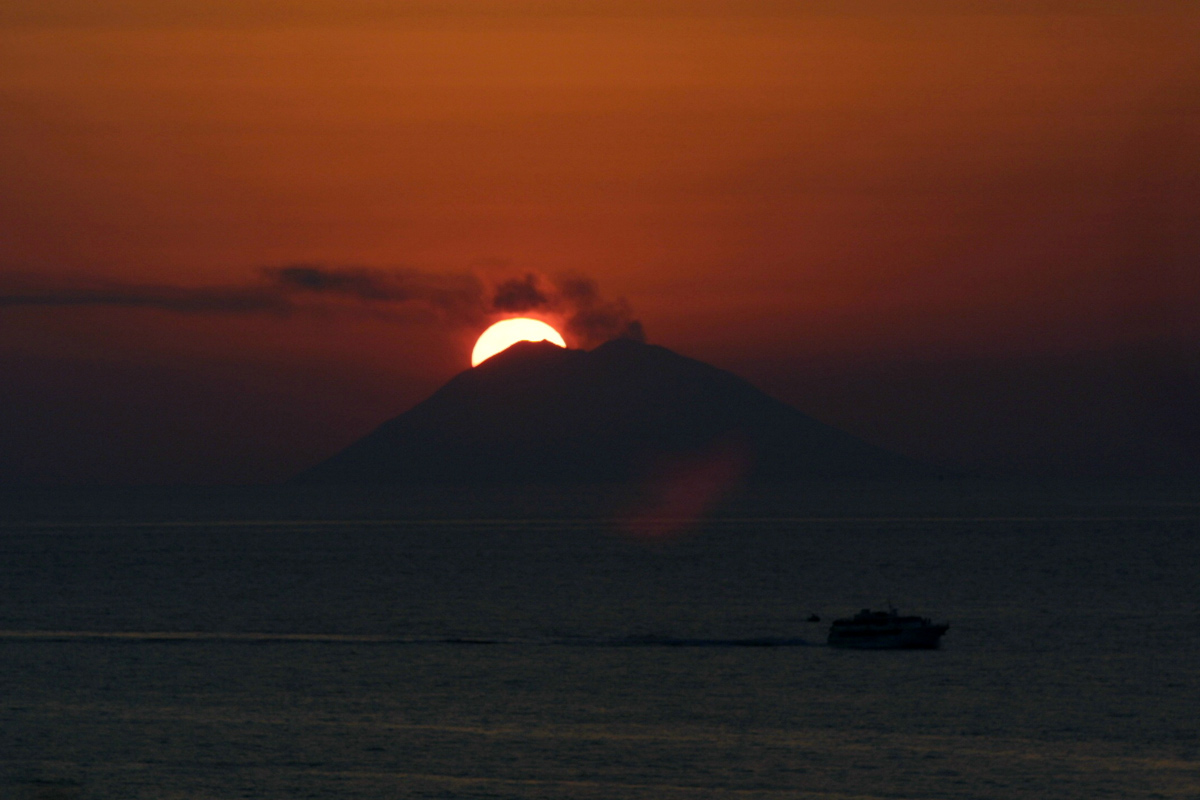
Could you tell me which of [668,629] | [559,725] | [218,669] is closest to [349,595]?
[668,629]

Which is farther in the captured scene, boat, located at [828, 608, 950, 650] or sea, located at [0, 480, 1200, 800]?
boat, located at [828, 608, 950, 650]

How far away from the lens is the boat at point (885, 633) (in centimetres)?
8731

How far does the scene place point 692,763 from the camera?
162ft

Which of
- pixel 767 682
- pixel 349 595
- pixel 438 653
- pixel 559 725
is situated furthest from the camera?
pixel 349 595

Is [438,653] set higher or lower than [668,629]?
lower

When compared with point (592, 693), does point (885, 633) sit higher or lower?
higher

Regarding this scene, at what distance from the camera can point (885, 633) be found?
8750 cm

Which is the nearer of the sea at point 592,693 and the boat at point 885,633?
the sea at point 592,693

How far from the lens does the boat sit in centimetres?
8731

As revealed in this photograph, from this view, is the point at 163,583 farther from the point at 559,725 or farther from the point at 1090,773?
the point at 1090,773

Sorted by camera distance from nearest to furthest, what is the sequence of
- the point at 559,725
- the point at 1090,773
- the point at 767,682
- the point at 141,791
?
1. the point at 141,791
2. the point at 1090,773
3. the point at 559,725
4. the point at 767,682

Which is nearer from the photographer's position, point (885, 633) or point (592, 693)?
point (592, 693)

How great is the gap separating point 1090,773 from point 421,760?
22803 mm

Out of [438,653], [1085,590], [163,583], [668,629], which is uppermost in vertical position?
[163,583]
